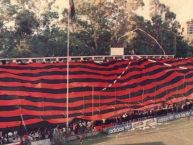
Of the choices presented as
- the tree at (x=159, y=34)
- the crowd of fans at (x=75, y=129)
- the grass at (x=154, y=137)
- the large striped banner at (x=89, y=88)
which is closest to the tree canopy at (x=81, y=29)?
the tree at (x=159, y=34)

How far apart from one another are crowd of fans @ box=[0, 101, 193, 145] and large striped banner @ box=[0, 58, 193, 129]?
580 millimetres

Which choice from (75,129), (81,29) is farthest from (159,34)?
(75,129)

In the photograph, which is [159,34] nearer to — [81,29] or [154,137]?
[81,29]

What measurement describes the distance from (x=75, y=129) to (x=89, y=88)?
4.24 meters

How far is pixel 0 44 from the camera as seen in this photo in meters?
54.1

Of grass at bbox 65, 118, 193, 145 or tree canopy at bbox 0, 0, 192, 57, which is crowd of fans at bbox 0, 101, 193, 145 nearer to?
grass at bbox 65, 118, 193, 145

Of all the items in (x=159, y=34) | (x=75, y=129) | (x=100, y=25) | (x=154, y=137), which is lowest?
(x=154, y=137)

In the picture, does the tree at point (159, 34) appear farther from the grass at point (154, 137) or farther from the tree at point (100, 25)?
the grass at point (154, 137)

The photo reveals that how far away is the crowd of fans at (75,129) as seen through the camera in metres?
32.1

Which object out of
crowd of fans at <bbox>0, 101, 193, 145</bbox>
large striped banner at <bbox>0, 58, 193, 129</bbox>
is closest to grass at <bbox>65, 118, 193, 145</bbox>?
crowd of fans at <bbox>0, 101, 193, 145</bbox>

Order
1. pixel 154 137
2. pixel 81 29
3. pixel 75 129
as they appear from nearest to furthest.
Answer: pixel 75 129
pixel 154 137
pixel 81 29

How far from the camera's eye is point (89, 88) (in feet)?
125

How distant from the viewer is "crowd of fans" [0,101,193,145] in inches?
1265

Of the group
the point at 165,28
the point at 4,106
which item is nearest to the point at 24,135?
the point at 4,106
